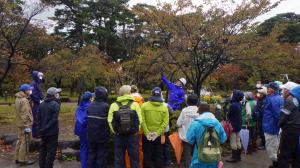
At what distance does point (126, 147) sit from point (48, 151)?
1674 millimetres

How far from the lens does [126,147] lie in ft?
20.3

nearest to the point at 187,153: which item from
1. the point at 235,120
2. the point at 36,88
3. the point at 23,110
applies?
the point at 235,120

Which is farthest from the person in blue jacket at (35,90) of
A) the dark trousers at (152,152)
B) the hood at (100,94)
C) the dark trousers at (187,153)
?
the dark trousers at (187,153)

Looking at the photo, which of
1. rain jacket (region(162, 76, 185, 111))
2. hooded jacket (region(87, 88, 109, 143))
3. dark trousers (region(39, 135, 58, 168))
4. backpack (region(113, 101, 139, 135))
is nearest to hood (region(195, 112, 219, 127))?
backpack (region(113, 101, 139, 135))

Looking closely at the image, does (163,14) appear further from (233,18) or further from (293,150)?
(293,150)

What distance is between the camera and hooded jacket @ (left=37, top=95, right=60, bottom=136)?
658 cm

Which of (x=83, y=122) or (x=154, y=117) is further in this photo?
(x=83, y=122)

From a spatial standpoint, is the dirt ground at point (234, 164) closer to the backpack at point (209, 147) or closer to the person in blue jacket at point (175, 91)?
the person in blue jacket at point (175, 91)

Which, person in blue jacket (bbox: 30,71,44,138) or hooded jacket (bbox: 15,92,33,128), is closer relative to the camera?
hooded jacket (bbox: 15,92,33,128)

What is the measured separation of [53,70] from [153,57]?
5.67 m

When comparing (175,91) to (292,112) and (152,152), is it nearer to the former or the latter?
(152,152)

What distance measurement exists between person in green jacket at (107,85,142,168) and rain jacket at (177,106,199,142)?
99 cm

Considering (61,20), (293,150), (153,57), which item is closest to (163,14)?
(153,57)

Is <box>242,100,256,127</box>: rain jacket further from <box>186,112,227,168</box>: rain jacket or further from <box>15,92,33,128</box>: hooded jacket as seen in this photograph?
<box>15,92,33,128</box>: hooded jacket
